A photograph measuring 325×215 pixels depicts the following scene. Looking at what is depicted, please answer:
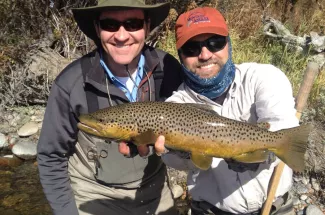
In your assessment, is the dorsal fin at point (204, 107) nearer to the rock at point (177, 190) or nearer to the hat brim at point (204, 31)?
the hat brim at point (204, 31)

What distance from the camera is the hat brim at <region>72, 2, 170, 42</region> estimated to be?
337cm

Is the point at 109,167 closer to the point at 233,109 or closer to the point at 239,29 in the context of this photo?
the point at 233,109

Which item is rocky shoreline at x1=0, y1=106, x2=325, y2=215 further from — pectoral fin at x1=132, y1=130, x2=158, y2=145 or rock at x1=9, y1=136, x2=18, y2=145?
pectoral fin at x1=132, y1=130, x2=158, y2=145

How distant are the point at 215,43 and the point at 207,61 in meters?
0.14

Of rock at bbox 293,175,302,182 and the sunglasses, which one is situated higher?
the sunglasses

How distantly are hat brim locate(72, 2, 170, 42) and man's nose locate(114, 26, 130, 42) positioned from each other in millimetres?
186

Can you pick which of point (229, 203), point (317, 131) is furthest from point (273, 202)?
point (317, 131)

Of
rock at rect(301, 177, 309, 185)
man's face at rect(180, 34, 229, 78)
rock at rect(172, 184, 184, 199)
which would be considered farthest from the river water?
man's face at rect(180, 34, 229, 78)

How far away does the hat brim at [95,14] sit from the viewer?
3369 mm

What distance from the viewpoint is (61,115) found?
11.3 ft

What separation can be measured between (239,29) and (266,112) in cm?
714

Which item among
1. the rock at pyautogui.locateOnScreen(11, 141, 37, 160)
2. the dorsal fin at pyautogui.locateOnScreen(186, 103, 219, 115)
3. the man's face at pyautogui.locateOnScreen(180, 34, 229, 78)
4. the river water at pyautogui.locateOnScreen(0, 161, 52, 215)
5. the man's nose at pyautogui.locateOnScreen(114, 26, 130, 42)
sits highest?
the man's nose at pyautogui.locateOnScreen(114, 26, 130, 42)

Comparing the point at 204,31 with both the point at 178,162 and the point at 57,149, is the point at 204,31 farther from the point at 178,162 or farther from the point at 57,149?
the point at 57,149

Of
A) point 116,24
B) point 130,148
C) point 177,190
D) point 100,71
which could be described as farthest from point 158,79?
point 177,190
